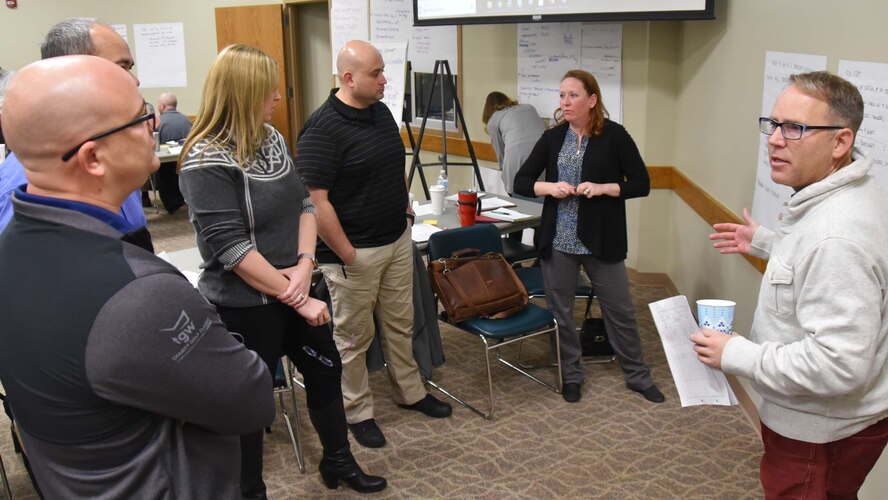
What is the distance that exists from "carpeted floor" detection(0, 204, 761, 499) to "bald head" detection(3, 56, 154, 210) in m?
1.95

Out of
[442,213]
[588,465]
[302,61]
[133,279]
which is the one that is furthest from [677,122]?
[302,61]

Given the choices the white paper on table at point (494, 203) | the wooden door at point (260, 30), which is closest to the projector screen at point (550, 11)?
the white paper on table at point (494, 203)

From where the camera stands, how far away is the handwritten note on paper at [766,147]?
2.79 metres

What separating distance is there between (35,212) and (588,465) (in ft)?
7.80

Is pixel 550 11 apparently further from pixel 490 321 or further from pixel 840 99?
pixel 840 99

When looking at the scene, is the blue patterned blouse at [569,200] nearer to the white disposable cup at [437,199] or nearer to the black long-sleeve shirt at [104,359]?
the white disposable cup at [437,199]

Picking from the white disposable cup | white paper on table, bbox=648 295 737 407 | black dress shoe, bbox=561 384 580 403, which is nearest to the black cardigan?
black dress shoe, bbox=561 384 580 403

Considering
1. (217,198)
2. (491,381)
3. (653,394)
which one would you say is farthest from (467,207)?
(217,198)

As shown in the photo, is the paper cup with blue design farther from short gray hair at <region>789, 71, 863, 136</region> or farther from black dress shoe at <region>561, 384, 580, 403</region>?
black dress shoe at <region>561, 384, 580, 403</region>

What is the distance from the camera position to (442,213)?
4020 millimetres

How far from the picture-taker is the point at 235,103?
2109 millimetres

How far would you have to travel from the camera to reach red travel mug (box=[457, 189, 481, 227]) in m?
3.71

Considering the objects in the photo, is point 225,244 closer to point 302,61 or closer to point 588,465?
point 588,465

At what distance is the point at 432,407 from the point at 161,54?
6917 mm
